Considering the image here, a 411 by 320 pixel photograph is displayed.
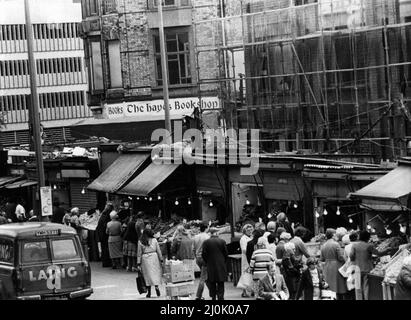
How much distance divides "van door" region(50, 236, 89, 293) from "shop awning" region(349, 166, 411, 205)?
19.3 ft

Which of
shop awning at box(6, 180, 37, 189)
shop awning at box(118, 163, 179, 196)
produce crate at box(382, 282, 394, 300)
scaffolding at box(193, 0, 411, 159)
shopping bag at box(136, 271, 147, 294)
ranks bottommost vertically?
shopping bag at box(136, 271, 147, 294)

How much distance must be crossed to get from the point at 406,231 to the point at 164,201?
44.4ft

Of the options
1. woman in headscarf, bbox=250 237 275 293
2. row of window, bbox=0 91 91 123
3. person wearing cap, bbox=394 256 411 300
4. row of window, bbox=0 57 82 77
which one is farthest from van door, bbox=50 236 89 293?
row of window, bbox=0 91 91 123

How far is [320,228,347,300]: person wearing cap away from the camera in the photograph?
936 inches

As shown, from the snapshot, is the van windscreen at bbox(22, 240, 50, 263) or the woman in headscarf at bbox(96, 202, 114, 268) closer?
the van windscreen at bbox(22, 240, 50, 263)

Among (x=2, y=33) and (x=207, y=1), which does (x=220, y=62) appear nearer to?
(x=207, y=1)

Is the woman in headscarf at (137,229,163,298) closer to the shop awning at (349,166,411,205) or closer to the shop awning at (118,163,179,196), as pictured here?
the shop awning at (349,166,411,205)

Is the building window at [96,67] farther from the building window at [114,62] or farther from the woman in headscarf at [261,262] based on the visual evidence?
the woman in headscarf at [261,262]

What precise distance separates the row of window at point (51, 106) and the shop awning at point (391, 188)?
83407 millimetres

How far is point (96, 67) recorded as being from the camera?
60594 millimetres

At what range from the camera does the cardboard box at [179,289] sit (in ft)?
82.2

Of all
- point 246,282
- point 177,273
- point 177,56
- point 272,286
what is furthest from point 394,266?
point 177,56

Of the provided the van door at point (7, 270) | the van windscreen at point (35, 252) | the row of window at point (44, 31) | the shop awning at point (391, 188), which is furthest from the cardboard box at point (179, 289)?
the row of window at point (44, 31)

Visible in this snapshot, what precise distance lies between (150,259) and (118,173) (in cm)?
1336
